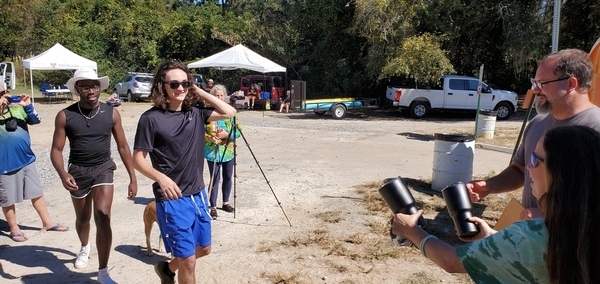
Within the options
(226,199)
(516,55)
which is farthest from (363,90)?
(226,199)

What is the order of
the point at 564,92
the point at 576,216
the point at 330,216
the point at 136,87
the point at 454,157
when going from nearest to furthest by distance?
the point at 576,216, the point at 564,92, the point at 330,216, the point at 454,157, the point at 136,87

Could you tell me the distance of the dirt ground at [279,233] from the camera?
4254 mm

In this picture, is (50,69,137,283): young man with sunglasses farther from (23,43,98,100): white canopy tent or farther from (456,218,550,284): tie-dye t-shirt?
(23,43,98,100): white canopy tent

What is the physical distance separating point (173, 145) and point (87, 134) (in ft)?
3.99

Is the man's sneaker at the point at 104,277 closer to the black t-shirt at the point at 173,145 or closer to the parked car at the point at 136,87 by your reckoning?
the black t-shirt at the point at 173,145

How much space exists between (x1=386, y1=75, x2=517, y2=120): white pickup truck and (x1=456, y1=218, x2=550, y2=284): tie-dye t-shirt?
1742 cm

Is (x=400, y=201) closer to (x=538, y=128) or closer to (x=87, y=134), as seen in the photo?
(x=538, y=128)

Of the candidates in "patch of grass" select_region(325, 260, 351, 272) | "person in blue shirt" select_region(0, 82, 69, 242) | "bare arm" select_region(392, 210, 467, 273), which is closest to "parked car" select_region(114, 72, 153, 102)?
"person in blue shirt" select_region(0, 82, 69, 242)

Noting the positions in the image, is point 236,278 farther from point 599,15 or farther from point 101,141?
point 599,15

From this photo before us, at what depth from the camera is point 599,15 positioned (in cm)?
1820

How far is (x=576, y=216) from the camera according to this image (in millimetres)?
1342

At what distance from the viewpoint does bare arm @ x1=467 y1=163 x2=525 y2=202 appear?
2.85 meters

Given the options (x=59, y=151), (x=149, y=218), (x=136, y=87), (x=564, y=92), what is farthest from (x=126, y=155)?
(x=136, y=87)

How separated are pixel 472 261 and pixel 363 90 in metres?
→ 22.8
